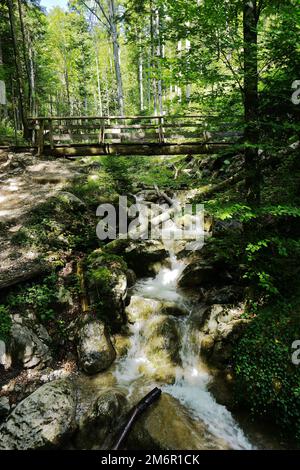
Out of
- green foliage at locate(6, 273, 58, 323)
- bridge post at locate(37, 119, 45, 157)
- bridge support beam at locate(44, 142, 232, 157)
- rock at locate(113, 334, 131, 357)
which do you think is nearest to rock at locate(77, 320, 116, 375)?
rock at locate(113, 334, 131, 357)

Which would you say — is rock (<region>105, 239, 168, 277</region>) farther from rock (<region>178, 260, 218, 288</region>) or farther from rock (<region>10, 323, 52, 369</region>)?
rock (<region>10, 323, 52, 369</region>)

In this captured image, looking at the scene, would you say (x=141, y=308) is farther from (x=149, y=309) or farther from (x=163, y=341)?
(x=163, y=341)

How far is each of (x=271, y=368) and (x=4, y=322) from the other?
208 inches

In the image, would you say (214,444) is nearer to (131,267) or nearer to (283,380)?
(283,380)

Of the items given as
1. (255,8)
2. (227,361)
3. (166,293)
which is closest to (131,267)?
(166,293)

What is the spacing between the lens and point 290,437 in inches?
190

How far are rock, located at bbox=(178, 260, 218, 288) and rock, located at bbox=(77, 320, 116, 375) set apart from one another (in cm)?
273

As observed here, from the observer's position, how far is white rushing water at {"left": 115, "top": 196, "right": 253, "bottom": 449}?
523 centimetres

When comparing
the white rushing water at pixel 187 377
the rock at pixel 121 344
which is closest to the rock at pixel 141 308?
the white rushing water at pixel 187 377

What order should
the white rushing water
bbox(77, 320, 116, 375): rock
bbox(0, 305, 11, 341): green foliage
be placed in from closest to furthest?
the white rushing water < bbox(0, 305, 11, 341): green foliage < bbox(77, 320, 116, 375): rock

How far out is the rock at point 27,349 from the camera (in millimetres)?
6016

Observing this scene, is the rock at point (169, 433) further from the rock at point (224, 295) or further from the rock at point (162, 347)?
the rock at point (224, 295)

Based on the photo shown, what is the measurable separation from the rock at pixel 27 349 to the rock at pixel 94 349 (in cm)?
74

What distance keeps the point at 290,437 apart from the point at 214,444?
1234mm
